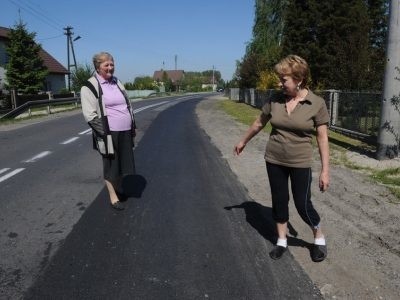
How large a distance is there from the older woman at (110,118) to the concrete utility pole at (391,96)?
5701mm

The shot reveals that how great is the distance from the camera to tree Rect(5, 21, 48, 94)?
129 ft

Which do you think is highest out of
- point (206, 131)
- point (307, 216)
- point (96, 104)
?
point (96, 104)

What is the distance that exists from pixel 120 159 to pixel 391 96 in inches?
236

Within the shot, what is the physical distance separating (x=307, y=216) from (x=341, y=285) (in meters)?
0.71

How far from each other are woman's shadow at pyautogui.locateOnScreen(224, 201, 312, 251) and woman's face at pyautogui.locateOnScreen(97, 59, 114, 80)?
2.15 meters

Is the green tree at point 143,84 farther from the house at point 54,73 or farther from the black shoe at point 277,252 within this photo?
the black shoe at point 277,252

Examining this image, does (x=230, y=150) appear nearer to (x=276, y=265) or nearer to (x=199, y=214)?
(x=199, y=214)

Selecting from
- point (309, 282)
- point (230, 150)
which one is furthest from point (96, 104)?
point (230, 150)

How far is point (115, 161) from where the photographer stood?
19.0ft

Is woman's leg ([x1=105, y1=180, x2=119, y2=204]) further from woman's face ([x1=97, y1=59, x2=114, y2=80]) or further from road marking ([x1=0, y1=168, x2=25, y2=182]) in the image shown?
road marking ([x1=0, y1=168, x2=25, y2=182])

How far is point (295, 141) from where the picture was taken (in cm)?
401

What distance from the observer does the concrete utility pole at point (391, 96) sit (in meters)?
9.28

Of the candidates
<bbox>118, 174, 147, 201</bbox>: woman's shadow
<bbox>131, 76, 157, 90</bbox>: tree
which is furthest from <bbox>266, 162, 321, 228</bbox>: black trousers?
<bbox>131, 76, 157, 90</bbox>: tree

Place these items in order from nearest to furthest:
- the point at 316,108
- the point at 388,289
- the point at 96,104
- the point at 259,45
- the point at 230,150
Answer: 1. the point at 388,289
2. the point at 316,108
3. the point at 96,104
4. the point at 230,150
5. the point at 259,45
